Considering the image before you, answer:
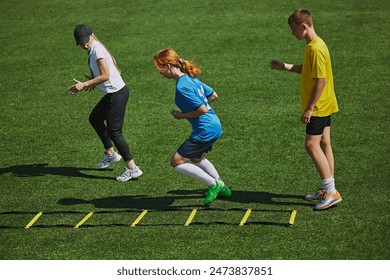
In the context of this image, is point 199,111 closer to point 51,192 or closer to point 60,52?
point 51,192

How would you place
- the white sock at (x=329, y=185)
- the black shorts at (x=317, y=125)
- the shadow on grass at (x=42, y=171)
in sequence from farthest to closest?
the shadow on grass at (x=42, y=171)
the white sock at (x=329, y=185)
the black shorts at (x=317, y=125)

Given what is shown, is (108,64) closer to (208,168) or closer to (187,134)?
(208,168)

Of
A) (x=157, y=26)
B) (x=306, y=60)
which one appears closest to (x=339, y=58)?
(x=157, y=26)

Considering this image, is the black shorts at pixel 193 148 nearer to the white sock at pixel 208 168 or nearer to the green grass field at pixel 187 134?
the white sock at pixel 208 168

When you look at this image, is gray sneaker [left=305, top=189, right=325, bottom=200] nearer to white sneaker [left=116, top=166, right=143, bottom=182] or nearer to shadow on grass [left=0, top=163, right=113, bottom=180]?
white sneaker [left=116, top=166, right=143, bottom=182]

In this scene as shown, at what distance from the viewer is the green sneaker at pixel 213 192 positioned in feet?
31.8

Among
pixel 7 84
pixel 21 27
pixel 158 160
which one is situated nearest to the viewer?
pixel 158 160

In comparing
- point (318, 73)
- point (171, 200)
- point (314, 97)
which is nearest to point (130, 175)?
point (171, 200)

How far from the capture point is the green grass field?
880 cm

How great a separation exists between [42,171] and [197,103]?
2.91 m

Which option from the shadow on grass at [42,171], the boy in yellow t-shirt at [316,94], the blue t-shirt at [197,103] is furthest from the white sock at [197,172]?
the shadow on grass at [42,171]

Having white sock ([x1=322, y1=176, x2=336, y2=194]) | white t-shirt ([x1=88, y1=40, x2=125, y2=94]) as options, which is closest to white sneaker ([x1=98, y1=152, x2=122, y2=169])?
white t-shirt ([x1=88, y1=40, x2=125, y2=94])

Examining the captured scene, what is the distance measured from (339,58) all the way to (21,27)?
6.85m

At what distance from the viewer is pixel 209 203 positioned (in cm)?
977
